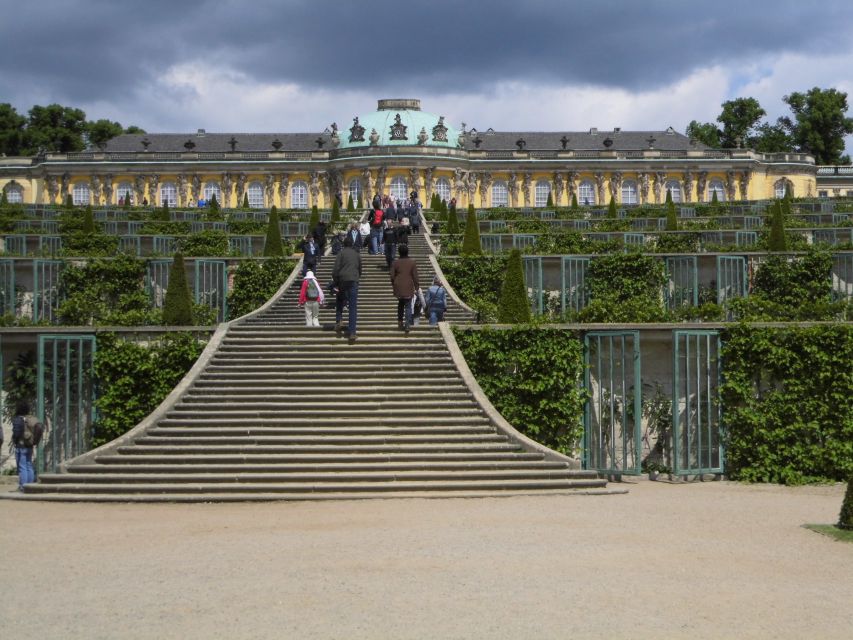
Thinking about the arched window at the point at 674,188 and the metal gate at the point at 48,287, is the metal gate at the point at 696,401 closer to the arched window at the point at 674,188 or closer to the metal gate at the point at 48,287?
the metal gate at the point at 48,287

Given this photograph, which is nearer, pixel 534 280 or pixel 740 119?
pixel 534 280

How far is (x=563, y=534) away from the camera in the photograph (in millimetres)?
11492

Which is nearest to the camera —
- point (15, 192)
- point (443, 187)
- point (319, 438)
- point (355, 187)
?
point (319, 438)

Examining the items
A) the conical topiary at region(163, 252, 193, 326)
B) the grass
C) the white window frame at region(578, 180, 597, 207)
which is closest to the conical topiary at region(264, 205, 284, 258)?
the conical topiary at region(163, 252, 193, 326)

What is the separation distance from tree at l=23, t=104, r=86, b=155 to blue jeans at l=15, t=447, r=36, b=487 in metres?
72.4

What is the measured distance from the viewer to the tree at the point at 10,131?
83.9m

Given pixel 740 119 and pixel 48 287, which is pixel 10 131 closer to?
pixel 740 119

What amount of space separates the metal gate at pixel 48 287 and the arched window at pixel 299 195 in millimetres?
52962

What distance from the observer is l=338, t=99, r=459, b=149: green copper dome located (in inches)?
2970

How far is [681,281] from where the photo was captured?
2517 cm

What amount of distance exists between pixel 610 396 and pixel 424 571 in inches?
337

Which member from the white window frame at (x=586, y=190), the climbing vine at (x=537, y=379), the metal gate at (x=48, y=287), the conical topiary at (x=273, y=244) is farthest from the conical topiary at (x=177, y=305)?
the white window frame at (x=586, y=190)

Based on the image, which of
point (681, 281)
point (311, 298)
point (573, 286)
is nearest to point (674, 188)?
point (681, 281)

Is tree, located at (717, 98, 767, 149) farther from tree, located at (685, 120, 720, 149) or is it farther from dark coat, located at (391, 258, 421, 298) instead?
dark coat, located at (391, 258, 421, 298)
